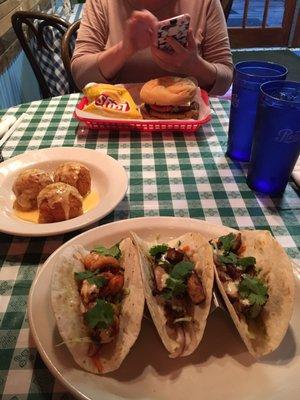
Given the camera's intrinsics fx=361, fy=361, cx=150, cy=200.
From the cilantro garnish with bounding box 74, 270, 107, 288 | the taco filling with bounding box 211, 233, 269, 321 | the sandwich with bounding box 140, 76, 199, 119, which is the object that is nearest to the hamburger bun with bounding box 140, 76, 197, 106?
the sandwich with bounding box 140, 76, 199, 119

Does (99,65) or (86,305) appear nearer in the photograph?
(86,305)

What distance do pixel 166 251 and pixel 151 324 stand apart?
147mm

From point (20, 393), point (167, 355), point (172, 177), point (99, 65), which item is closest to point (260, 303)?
point (167, 355)

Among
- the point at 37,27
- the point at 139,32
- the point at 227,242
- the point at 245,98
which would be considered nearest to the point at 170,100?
the point at 245,98

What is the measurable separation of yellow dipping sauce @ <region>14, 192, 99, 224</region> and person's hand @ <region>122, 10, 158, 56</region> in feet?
2.54

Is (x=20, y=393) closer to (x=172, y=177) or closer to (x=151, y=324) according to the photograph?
(x=151, y=324)

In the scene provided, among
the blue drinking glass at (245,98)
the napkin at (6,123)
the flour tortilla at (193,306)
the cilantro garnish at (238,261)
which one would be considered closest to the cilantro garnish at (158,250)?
the flour tortilla at (193,306)

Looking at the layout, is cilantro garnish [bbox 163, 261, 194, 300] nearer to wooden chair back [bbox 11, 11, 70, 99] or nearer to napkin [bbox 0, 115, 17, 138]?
napkin [bbox 0, 115, 17, 138]

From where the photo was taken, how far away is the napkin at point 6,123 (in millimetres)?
1394

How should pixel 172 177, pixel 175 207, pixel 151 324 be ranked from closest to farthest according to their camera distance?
pixel 151 324
pixel 175 207
pixel 172 177

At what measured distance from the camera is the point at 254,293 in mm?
653

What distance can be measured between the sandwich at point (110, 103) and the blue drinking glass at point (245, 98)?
41cm

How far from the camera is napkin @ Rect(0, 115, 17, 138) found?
139 centimetres

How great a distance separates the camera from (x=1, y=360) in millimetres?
637
